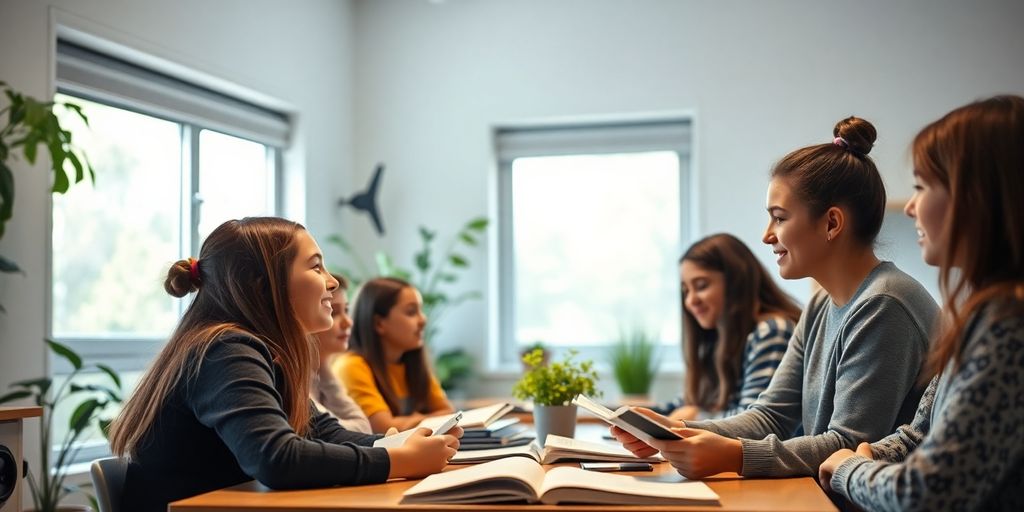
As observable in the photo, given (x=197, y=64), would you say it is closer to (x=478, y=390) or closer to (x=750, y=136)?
(x=478, y=390)

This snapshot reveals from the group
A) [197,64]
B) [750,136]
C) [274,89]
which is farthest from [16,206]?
[750,136]

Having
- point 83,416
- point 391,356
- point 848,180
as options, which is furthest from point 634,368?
point 848,180

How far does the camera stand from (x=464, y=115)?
207 inches

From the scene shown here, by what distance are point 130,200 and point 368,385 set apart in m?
1.48

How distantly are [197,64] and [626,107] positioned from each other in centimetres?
204

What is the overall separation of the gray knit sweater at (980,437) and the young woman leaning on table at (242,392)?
763mm

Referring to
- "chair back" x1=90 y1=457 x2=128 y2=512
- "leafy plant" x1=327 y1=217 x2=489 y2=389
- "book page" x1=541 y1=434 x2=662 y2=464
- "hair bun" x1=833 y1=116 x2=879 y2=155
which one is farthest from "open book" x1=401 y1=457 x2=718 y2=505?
"leafy plant" x1=327 y1=217 x2=489 y2=389

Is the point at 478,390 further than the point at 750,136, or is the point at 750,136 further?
the point at 478,390

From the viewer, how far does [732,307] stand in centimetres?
299

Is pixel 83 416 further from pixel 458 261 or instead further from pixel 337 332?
pixel 458 261

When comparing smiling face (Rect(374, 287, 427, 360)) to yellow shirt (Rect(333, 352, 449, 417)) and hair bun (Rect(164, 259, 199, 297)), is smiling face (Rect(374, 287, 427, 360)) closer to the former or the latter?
yellow shirt (Rect(333, 352, 449, 417))

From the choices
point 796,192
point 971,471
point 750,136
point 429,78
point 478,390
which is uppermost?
point 429,78

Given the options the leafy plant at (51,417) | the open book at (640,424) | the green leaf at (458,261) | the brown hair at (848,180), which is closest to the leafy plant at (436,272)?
the green leaf at (458,261)

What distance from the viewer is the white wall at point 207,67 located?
321cm
